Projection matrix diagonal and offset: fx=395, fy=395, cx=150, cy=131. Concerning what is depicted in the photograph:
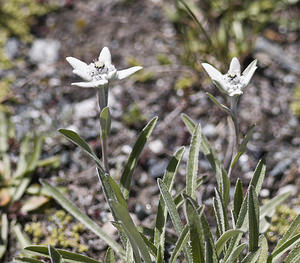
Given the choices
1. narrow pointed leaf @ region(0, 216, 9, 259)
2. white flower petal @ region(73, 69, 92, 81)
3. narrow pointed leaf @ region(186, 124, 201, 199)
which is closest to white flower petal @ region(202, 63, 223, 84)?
narrow pointed leaf @ region(186, 124, 201, 199)

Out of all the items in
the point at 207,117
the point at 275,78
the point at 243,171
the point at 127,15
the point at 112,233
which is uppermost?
the point at 127,15

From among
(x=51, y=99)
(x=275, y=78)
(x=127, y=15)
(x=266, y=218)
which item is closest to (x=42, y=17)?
(x=127, y=15)

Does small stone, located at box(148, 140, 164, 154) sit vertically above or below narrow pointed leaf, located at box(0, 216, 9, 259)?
above

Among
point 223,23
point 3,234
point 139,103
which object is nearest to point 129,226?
point 3,234

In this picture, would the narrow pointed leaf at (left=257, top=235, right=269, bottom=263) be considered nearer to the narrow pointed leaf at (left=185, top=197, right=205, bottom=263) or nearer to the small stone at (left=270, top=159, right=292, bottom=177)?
the narrow pointed leaf at (left=185, top=197, right=205, bottom=263)

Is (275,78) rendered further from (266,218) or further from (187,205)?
(187,205)

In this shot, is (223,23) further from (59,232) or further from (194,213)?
(194,213)

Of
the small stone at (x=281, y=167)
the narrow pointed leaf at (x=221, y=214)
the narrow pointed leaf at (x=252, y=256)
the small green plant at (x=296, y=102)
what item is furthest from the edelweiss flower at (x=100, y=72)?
the small green plant at (x=296, y=102)
